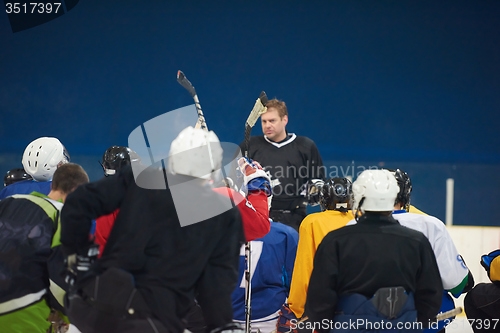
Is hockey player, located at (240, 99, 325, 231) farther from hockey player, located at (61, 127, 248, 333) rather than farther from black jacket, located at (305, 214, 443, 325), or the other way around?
hockey player, located at (61, 127, 248, 333)

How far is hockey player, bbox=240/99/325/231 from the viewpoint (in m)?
4.07

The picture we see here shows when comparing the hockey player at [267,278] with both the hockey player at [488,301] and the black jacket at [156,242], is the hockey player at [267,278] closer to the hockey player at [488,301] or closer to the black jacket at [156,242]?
the black jacket at [156,242]

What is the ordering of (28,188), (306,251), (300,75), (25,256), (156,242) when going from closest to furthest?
(156,242) → (25,256) → (306,251) → (28,188) → (300,75)

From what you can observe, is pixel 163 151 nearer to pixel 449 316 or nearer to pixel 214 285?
pixel 214 285

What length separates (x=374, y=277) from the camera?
1675mm

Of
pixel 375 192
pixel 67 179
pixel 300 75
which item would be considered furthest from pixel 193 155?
pixel 300 75

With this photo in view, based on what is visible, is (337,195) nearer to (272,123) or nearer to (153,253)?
(153,253)

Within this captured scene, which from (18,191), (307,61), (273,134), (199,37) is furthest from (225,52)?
→ (18,191)

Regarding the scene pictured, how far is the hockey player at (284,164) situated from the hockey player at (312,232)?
1628 millimetres

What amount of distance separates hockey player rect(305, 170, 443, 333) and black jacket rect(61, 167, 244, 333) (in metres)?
0.38

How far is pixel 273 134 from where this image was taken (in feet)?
13.6

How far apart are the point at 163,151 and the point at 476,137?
5104 millimetres

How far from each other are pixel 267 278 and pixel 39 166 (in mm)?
1482

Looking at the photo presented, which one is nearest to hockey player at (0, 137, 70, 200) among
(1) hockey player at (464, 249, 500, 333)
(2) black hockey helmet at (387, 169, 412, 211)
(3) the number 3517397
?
(2) black hockey helmet at (387, 169, 412, 211)
